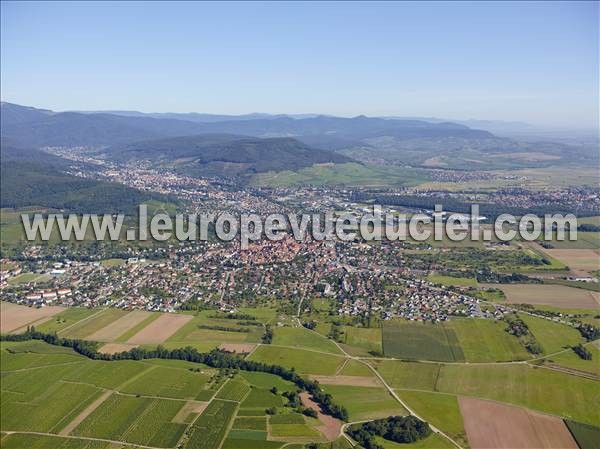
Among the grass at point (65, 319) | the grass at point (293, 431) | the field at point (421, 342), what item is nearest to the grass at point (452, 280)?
the field at point (421, 342)

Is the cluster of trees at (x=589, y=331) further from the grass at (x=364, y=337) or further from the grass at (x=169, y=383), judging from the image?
the grass at (x=169, y=383)

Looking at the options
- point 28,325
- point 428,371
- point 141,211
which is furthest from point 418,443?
point 141,211

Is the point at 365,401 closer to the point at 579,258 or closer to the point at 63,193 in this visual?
the point at 579,258

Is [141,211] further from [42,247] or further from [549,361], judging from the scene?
[549,361]

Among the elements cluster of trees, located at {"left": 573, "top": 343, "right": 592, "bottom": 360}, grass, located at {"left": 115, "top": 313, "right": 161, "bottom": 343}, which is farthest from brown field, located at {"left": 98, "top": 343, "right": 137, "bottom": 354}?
cluster of trees, located at {"left": 573, "top": 343, "right": 592, "bottom": 360}

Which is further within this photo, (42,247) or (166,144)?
(166,144)

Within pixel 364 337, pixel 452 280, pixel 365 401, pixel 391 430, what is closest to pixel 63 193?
pixel 452 280
